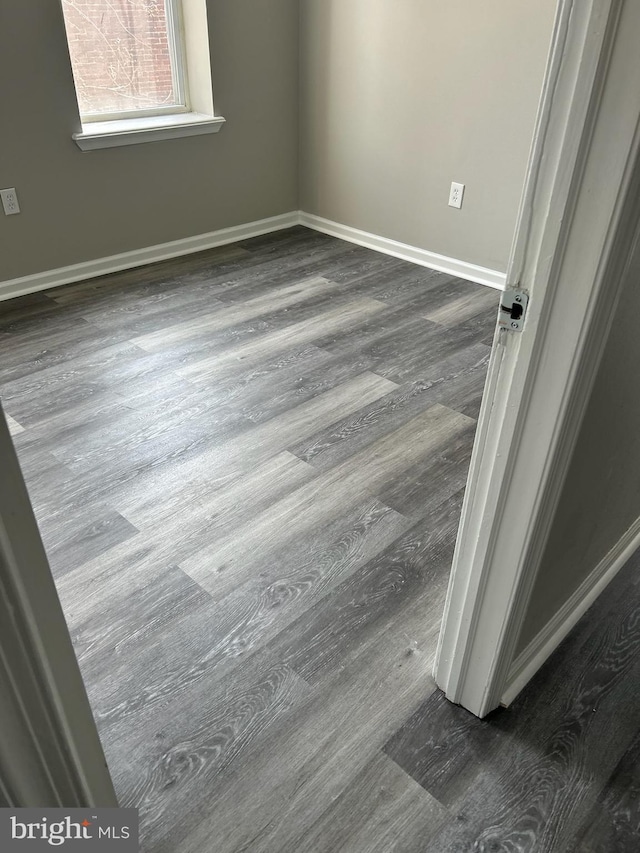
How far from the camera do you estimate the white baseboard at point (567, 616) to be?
1.39m

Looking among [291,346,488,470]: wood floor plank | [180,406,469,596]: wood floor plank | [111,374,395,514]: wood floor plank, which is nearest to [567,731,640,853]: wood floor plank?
[180,406,469,596]: wood floor plank

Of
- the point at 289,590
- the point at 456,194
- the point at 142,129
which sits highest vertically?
the point at 142,129

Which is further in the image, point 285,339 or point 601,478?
point 285,339

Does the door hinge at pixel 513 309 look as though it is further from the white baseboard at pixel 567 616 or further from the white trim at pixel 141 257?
the white trim at pixel 141 257

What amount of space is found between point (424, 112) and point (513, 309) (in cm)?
265

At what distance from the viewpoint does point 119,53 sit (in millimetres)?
3082

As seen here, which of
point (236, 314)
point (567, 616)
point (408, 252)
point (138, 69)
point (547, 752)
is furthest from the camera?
point (408, 252)

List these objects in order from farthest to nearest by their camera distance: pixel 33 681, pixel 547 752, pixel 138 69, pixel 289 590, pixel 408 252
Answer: pixel 408 252
pixel 138 69
pixel 289 590
pixel 547 752
pixel 33 681

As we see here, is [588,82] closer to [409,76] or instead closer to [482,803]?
[482,803]

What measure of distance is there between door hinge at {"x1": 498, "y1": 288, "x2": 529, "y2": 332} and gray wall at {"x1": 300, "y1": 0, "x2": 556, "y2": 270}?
227 centimetres

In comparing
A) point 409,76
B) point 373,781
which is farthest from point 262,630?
point 409,76

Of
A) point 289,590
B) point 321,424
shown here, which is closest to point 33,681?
point 289,590

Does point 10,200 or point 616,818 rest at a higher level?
point 10,200

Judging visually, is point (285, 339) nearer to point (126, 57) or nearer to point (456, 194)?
point (456, 194)
